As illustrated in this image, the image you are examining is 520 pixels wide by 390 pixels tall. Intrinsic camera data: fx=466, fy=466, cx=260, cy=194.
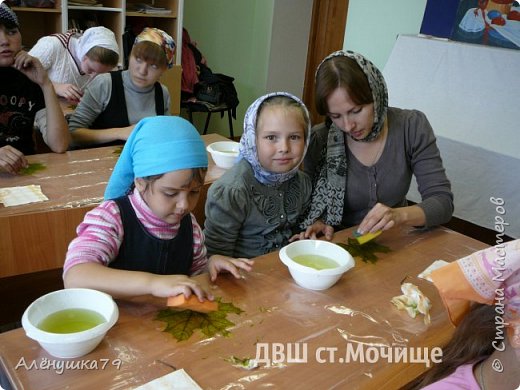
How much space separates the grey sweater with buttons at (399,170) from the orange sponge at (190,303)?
0.92m

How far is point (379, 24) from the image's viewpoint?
4184mm

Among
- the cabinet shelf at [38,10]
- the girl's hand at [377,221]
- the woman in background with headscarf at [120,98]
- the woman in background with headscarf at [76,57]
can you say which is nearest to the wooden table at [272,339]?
the girl's hand at [377,221]

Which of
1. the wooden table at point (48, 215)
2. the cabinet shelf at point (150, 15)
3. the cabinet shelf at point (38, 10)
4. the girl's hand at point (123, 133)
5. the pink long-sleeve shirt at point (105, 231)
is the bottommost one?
the wooden table at point (48, 215)

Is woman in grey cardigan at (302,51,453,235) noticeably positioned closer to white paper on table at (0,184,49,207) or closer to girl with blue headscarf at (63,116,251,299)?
girl with blue headscarf at (63,116,251,299)

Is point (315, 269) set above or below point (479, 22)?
below

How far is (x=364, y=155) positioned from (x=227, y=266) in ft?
2.81

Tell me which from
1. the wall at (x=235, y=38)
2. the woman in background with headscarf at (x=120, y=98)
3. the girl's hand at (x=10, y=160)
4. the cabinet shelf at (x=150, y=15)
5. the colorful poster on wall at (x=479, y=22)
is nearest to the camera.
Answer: the girl's hand at (x=10, y=160)

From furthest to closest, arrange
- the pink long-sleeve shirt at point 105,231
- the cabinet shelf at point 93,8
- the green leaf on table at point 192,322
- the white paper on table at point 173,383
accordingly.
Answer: the cabinet shelf at point 93,8
the pink long-sleeve shirt at point 105,231
the green leaf on table at point 192,322
the white paper on table at point 173,383

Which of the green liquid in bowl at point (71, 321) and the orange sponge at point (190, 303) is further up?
the green liquid in bowl at point (71, 321)

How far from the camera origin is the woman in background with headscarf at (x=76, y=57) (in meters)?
2.84

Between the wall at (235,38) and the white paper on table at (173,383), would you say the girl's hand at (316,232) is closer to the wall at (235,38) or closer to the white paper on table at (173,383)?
the white paper on table at (173,383)

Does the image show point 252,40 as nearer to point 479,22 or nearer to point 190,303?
point 479,22

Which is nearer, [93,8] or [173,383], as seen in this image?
[173,383]

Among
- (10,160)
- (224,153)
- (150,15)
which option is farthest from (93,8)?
(10,160)
